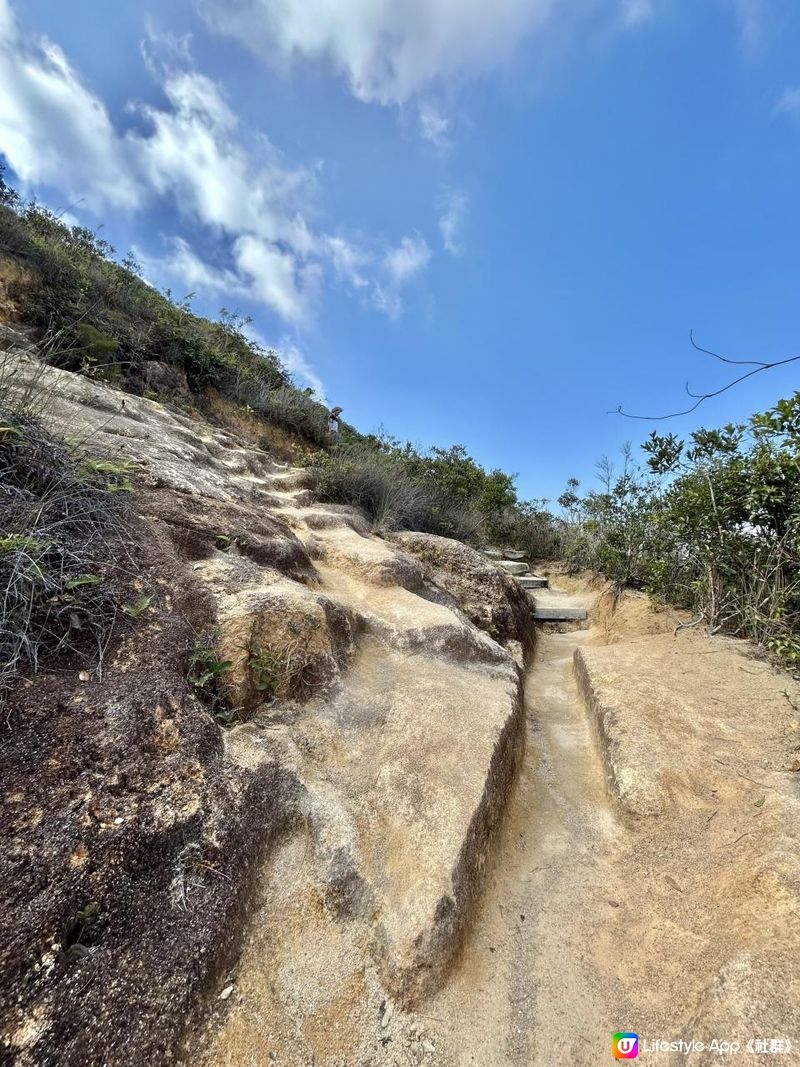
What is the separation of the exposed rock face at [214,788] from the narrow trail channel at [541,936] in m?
0.17

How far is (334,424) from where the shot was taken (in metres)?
13.0

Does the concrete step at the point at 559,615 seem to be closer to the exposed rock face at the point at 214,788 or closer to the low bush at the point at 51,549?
the exposed rock face at the point at 214,788

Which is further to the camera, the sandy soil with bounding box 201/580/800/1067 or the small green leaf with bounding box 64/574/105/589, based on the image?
the small green leaf with bounding box 64/574/105/589

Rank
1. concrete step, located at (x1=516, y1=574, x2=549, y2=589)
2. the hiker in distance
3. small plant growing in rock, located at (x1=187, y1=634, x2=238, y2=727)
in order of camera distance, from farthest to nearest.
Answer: the hiker in distance → concrete step, located at (x1=516, y1=574, x2=549, y2=589) → small plant growing in rock, located at (x1=187, y1=634, x2=238, y2=727)

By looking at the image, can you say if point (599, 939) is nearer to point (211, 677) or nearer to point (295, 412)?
point (211, 677)

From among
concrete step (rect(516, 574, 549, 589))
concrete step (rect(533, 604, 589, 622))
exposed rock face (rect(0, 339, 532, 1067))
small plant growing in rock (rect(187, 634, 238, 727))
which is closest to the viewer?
exposed rock face (rect(0, 339, 532, 1067))

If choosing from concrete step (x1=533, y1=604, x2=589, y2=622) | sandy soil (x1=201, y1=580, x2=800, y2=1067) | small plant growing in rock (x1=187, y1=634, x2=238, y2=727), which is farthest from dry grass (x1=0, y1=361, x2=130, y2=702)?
concrete step (x1=533, y1=604, x2=589, y2=622)

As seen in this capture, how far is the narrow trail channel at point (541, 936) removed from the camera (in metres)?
1.77

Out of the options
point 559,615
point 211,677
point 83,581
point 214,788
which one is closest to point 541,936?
point 214,788

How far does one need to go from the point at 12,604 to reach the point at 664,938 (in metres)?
3.34

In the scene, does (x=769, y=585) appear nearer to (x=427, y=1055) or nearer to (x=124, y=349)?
(x=427, y=1055)

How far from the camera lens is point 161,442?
16.0 ft

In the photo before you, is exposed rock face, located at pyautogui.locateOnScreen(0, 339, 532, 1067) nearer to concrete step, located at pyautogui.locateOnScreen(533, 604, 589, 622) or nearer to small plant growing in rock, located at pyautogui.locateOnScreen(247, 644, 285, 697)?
small plant growing in rock, located at pyautogui.locateOnScreen(247, 644, 285, 697)

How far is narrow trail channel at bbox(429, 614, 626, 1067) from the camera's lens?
1.77 meters
